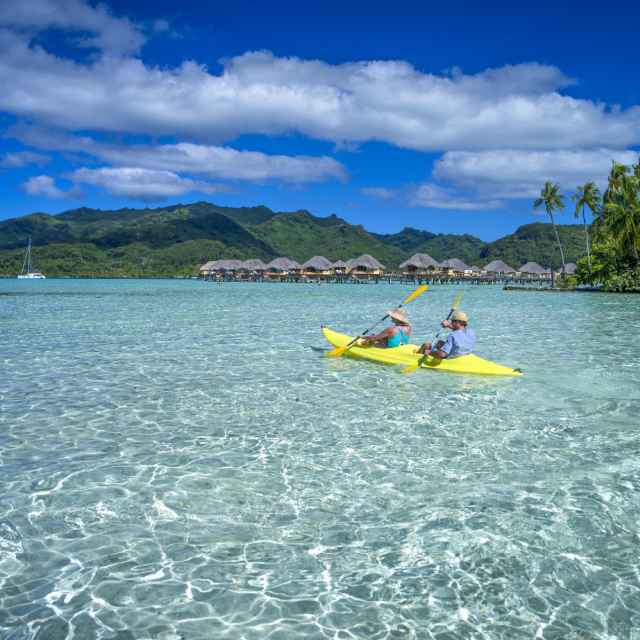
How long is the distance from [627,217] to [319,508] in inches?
1848

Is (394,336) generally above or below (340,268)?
below

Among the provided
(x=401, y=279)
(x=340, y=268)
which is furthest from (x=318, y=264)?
(x=401, y=279)

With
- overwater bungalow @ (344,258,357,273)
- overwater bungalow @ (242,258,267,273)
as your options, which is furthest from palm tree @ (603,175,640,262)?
overwater bungalow @ (242,258,267,273)

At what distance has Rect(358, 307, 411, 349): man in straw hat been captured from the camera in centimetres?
1066

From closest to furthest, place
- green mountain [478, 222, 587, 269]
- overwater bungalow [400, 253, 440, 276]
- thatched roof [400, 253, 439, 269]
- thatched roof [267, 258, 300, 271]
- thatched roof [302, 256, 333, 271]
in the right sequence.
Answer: thatched roof [400, 253, 439, 269] → overwater bungalow [400, 253, 440, 276] → thatched roof [302, 256, 333, 271] → thatched roof [267, 258, 300, 271] → green mountain [478, 222, 587, 269]

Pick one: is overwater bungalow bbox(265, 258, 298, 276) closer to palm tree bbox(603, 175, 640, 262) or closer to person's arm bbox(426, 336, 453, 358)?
palm tree bbox(603, 175, 640, 262)

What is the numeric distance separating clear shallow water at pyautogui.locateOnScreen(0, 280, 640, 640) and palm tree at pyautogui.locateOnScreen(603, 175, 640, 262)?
130ft

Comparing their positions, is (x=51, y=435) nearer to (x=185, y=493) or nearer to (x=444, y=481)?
(x=185, y=493)

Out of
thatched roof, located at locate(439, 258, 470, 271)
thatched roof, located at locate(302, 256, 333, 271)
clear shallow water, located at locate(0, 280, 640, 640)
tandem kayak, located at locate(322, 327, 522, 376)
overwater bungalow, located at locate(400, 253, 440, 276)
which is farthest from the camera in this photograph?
thatched roof, located at locate(302, 256, 333, 271)

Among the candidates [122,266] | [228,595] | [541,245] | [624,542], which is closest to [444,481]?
[624,542]

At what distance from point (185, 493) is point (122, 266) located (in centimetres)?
17477

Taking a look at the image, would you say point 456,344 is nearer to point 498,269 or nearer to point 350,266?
point 350,266

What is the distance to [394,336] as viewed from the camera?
10727 millimetres

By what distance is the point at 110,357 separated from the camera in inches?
458
